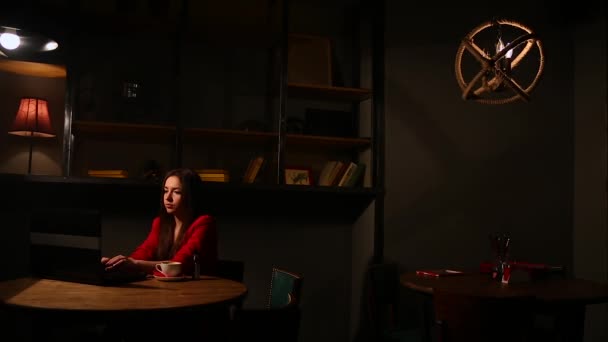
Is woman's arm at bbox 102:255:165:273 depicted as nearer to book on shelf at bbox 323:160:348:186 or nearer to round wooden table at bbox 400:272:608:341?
round wooden table at bbox 400:272:608:341

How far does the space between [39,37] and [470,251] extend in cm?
305

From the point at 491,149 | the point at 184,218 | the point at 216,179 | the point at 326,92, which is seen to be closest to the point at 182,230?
the point at 184,218

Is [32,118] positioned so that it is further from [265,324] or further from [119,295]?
[265,324]

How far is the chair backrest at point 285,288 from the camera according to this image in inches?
80.5

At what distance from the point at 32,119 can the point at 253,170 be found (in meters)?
1.37

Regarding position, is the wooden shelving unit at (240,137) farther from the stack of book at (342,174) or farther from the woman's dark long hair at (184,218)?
the woman's dark long hair at (184,218)

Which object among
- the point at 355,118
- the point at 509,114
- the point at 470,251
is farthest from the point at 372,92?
the point at 470,251

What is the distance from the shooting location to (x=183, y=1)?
3199 millimetres

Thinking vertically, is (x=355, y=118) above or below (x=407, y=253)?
above

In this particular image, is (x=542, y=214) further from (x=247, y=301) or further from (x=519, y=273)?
(x=247, y=301)

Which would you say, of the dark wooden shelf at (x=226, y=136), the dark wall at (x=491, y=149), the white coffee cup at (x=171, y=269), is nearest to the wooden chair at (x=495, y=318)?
the white coffee cup at (x=171, y=269)

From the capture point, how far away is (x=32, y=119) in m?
3.02

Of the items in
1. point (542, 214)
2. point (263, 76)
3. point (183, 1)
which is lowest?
point (542, 214)

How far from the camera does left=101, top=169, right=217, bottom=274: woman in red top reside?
2451 mm
